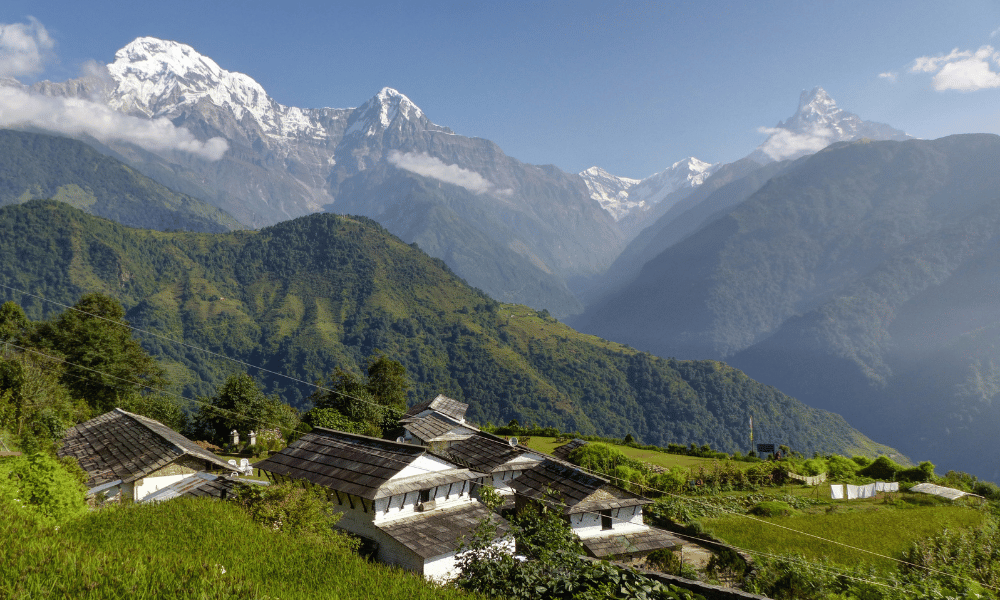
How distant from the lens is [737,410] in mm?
160625

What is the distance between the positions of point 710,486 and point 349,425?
91.6 ft

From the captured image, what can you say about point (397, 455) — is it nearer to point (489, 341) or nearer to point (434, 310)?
point (489, 341)

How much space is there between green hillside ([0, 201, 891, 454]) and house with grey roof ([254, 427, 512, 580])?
116 meters

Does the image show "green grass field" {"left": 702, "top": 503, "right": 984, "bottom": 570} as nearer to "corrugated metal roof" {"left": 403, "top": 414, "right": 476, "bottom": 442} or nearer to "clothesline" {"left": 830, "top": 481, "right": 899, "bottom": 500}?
"clothesline" {"left": 830, "top": 481, "right": 899, "bottom": 500}

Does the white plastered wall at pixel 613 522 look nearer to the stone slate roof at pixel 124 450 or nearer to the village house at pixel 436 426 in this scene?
the village house at pixel 436 426

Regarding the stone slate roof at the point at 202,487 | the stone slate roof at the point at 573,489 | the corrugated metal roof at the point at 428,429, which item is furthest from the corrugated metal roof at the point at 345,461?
the corrugated metal roof at the point at 428,429

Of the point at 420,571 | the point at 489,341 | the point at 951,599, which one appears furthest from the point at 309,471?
the point at 489,341

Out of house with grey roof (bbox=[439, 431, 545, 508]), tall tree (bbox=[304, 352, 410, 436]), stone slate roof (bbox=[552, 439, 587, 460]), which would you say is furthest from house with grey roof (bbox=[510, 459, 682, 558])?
tall tree (bbox=[304, 352, 410, 436])

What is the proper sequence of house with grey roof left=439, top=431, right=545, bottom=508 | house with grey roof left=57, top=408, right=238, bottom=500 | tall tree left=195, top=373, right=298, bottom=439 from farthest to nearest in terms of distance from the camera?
1. tall tree left=195, top=373, right=298, bottom=439
2. house with grey roof left=439, top=431, right=545, bottom=508
3. house with grey roof left=57, top=408, right=238, bottom=500

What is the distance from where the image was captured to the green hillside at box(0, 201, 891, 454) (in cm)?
15250

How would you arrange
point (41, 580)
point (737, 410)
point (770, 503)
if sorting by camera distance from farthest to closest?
point (737, 410) < point (770, 503) < point (41, 580)

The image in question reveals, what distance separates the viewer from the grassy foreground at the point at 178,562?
529 centimetres

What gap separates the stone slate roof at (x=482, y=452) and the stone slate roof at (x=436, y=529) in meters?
8.17

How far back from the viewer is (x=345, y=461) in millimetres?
20422
